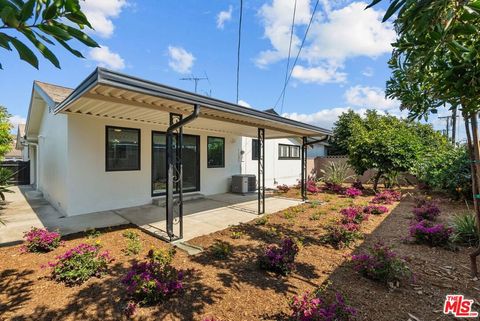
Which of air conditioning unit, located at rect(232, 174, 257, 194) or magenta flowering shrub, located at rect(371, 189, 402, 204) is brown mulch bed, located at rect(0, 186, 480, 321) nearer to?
magenta flowering shrub, located at rect(371, 189, 402, 204)

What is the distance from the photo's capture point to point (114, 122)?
6910 millimetres

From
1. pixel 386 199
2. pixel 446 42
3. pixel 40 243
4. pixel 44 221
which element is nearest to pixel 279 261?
pixel 446 42

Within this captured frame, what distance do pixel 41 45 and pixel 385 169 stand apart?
11505 mm

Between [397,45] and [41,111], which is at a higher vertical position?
[41,111]

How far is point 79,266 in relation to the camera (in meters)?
3.32

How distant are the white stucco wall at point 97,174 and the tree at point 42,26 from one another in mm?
6142

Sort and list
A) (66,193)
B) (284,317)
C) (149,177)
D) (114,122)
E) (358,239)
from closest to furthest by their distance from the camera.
Answer: (284,317), (358,239), (66,193), (114,122), (149,177)

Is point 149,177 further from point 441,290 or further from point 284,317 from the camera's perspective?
point 441,290

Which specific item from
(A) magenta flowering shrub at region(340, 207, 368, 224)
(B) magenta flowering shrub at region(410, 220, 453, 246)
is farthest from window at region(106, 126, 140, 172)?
(B) magenta flowering shrub at region(410, 220, 453, 246)

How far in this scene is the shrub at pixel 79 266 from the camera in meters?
3.20

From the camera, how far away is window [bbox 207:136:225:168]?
982 cm

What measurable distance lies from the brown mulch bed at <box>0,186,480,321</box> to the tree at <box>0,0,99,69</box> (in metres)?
2.56

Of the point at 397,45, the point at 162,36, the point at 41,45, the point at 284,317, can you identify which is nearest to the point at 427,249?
the point at 284,317

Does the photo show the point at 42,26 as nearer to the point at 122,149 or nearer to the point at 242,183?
the point at 122,149
